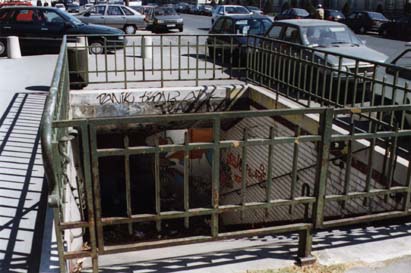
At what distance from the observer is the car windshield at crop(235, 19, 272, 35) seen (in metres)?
16.3

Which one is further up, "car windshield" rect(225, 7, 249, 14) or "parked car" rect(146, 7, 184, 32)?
"car windshield" rect(225, 7, 249, 14)

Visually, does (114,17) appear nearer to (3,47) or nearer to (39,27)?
(39,27)

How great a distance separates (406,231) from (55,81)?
3551 millimetres

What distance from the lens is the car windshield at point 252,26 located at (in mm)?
16312

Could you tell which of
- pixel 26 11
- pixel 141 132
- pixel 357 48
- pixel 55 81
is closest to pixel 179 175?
pixel 141 132

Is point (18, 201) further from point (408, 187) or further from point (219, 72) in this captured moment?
point (219, 72)

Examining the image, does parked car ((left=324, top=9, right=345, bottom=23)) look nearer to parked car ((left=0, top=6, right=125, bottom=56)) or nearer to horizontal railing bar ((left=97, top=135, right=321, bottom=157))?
parked car ((left=0, top=6, right=125, bottom=56))

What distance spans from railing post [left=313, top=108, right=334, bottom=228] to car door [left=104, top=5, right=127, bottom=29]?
76.4 ft

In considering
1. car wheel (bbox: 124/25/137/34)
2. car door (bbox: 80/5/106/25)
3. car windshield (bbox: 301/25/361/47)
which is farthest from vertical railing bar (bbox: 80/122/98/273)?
car wheel (bbox: 124/25/137/34)

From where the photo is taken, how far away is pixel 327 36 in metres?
11.6

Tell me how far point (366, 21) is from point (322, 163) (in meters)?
33.8

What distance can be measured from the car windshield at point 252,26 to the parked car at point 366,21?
65.9 feet

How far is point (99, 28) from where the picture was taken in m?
17.7

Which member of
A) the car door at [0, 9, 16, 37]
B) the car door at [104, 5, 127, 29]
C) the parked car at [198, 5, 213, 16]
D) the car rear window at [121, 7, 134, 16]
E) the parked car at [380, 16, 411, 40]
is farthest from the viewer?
the parked car at [198, 5, 213, 16]
